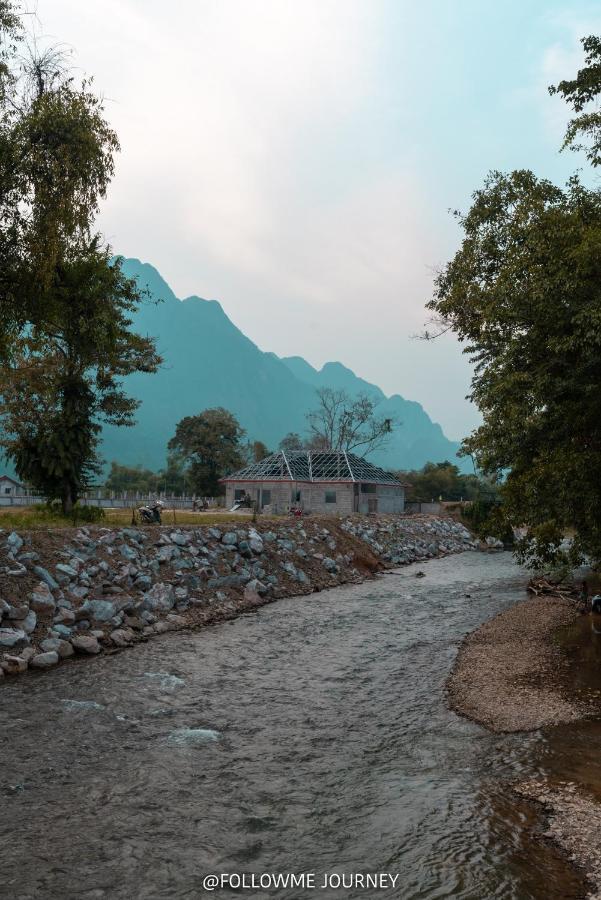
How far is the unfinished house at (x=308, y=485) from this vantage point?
55406mm

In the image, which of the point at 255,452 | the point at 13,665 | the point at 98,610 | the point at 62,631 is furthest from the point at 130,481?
the point at 13,665

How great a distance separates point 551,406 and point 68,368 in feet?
75.0

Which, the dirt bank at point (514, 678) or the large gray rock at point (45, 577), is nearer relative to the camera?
the dirt bank at point (514, 678)

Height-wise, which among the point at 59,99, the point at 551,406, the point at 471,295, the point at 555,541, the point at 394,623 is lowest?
the point at 394,623

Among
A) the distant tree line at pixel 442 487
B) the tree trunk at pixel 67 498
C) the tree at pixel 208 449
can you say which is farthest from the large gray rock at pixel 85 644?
the distant tree line at pixel 442 487

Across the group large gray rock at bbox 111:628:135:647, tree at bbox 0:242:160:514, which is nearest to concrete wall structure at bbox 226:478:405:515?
tree at bbox 0:242:160:514

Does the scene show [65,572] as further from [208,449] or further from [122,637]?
[208,449]

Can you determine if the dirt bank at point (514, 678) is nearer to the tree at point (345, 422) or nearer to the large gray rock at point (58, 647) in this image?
the large gray rock at point (58, 647)

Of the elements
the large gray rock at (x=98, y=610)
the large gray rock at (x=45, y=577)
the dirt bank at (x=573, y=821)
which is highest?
the large gray rock at (x=45, y=577)

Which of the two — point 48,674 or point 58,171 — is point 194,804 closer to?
point 48,674

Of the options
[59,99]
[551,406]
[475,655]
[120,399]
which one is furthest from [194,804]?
[120,399]

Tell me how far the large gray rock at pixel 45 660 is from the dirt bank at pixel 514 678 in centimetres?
792

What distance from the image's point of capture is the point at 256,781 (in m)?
7.90

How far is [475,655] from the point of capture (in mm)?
14594
